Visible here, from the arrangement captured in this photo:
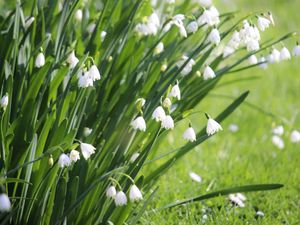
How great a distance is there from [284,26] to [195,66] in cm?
426

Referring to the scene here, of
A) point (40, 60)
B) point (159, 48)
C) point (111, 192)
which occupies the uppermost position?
point (40, 60)

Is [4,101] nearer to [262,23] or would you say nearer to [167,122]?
[167,122]

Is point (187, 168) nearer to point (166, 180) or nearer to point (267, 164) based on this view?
point (166, 180)

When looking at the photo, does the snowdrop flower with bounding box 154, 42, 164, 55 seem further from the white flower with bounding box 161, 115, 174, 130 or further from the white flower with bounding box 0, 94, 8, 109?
the white flower with bounding box 0, 94, 8, 109

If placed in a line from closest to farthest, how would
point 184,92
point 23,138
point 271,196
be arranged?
point 23,138 < point 184,92 < point 271,196

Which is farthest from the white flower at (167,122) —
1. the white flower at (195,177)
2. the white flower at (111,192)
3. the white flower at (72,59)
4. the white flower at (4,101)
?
the white flower at (195,177)

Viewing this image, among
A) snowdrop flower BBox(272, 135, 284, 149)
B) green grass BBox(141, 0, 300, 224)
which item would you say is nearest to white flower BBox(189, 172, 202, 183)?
green grass BBox(141, 0, 300, 224)

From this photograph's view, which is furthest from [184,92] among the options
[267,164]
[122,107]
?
[267,164]

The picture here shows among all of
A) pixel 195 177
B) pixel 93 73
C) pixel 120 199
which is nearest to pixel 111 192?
pixel 120 199

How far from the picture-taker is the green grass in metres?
3.21

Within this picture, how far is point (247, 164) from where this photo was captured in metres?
3.96

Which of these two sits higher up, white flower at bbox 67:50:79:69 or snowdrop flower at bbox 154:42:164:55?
white flower at bbox 67:50:79:69

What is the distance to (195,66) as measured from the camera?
3.20 metres

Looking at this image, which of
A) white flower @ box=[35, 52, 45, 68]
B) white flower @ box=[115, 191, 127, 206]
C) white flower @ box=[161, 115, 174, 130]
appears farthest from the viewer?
white flower @ box=[35, 52, 45, 68]
